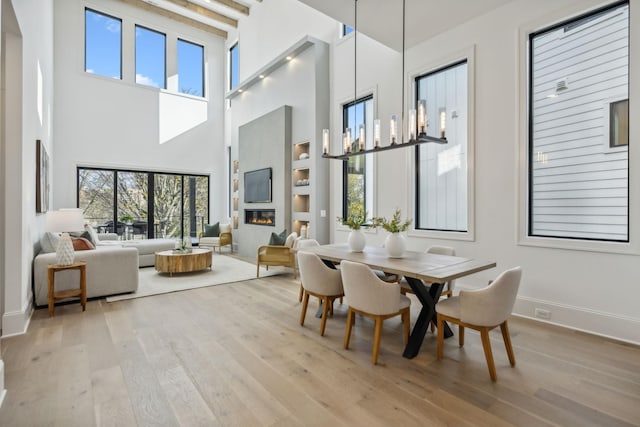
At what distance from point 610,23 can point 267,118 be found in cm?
575

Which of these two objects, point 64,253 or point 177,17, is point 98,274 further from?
point 177,17

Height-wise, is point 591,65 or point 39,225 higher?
→ point 591,65

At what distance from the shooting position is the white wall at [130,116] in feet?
24.5

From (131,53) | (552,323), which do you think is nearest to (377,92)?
(552,323)

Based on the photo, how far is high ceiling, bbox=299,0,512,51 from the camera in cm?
346

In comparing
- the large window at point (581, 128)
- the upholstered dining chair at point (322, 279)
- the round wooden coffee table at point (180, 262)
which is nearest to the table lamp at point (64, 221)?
the round wooden coffee table at point (180, 262)

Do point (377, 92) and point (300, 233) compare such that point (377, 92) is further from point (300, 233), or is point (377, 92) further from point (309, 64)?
point (300, 233)

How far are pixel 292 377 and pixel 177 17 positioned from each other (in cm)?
1038

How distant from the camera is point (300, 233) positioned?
254 inches

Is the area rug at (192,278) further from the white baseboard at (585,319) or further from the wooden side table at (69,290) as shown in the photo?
the white baseboard at (585,319)

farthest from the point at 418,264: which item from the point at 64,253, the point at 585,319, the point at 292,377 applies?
the point at 64,253

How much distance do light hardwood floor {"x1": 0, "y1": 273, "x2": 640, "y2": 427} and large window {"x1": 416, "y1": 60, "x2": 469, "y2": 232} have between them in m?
1.59

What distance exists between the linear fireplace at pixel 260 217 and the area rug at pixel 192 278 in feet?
3.50

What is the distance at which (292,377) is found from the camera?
224 centimetres
